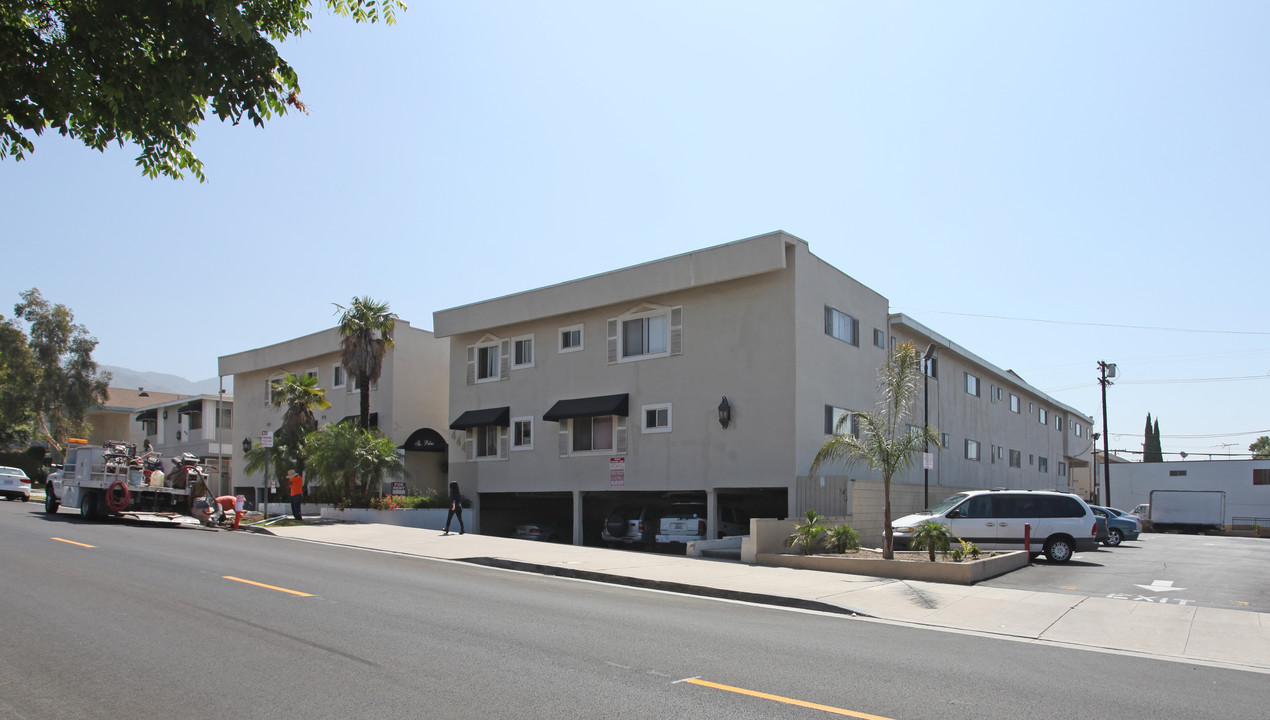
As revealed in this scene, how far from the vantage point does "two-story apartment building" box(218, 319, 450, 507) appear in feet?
113

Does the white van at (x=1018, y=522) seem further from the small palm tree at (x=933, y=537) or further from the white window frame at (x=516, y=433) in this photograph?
the white window frame at (x=516, y=433)

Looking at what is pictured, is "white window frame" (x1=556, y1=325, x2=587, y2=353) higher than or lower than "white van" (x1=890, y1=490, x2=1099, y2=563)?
higher

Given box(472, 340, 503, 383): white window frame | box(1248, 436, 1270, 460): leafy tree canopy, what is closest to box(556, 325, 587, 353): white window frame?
box(472, 340, 503, 383): white window frame

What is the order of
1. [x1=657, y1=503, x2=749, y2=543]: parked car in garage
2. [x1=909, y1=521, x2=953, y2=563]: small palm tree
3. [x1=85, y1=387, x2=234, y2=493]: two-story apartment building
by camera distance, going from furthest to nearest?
[x1=85, y1=387, x2=234, y2=493]: two-story apartment building
[x1=657, y1=503, x2=749, y2=543]: parked car in garage
[x1=909, y1=521, x2=953, y2=563]: small palm tree

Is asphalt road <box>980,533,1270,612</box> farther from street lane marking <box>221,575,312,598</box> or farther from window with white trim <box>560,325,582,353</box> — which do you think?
window with white trim <box>560,325,582,353</box>

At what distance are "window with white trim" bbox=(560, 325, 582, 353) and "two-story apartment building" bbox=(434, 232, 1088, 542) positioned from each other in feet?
0.15

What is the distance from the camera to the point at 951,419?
114 feet

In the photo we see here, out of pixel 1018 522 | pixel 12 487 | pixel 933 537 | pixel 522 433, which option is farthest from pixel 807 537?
pixel 12 487

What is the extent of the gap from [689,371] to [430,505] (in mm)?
10656

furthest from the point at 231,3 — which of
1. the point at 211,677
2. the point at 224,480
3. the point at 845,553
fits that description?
the point at 224,480

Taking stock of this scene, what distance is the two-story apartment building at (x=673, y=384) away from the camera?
23578mm

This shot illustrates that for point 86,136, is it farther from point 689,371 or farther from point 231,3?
point 689,371

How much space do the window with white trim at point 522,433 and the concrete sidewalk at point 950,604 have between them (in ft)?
30.5

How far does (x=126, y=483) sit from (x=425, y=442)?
11.1m
